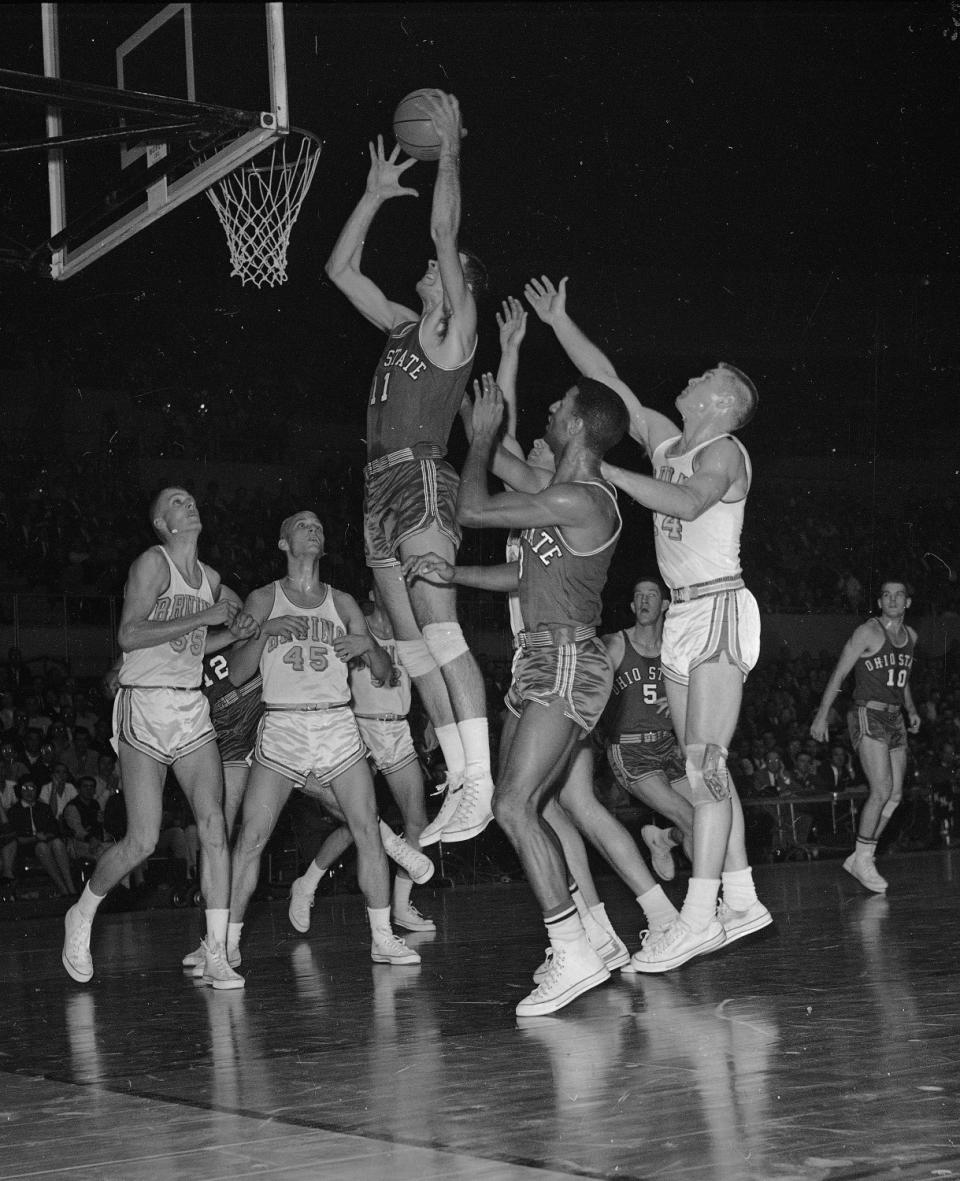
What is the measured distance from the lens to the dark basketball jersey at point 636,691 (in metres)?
9.27

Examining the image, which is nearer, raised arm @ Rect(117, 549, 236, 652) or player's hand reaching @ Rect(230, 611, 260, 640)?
raised arm @ Rect(117, 549, 236, 652)

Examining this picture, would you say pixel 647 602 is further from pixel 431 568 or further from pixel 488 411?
pixel 488 411

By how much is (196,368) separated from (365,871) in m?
12.6

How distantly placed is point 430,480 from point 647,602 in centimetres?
315

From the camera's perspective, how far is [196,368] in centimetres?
1875

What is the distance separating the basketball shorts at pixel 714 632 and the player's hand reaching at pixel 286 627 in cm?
179

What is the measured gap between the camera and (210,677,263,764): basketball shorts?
28.8 feet

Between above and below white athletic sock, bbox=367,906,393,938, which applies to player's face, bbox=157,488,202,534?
above

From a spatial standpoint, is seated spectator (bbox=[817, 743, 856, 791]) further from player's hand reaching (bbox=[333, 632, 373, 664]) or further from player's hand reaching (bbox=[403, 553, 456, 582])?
player's hand reaching (bbox=[403, 553, 456, 582])

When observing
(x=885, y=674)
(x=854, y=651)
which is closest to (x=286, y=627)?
(x=854, y=651)

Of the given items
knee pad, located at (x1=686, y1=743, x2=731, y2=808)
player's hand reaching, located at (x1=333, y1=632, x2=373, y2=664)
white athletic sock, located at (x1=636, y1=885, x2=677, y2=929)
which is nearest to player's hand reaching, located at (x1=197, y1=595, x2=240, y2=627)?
player's hand reaching, located at (x1=333, y1=632, x2=373, y2=664)

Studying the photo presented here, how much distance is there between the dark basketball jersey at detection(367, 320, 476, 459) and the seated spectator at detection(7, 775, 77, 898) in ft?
18.3

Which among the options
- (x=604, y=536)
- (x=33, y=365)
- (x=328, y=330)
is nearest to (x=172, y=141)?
(x=604, y=536)

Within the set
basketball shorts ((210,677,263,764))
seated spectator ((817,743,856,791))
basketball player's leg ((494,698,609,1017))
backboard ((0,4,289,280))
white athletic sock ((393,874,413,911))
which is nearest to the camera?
basketball player's leg ((494,698,609,1017))
